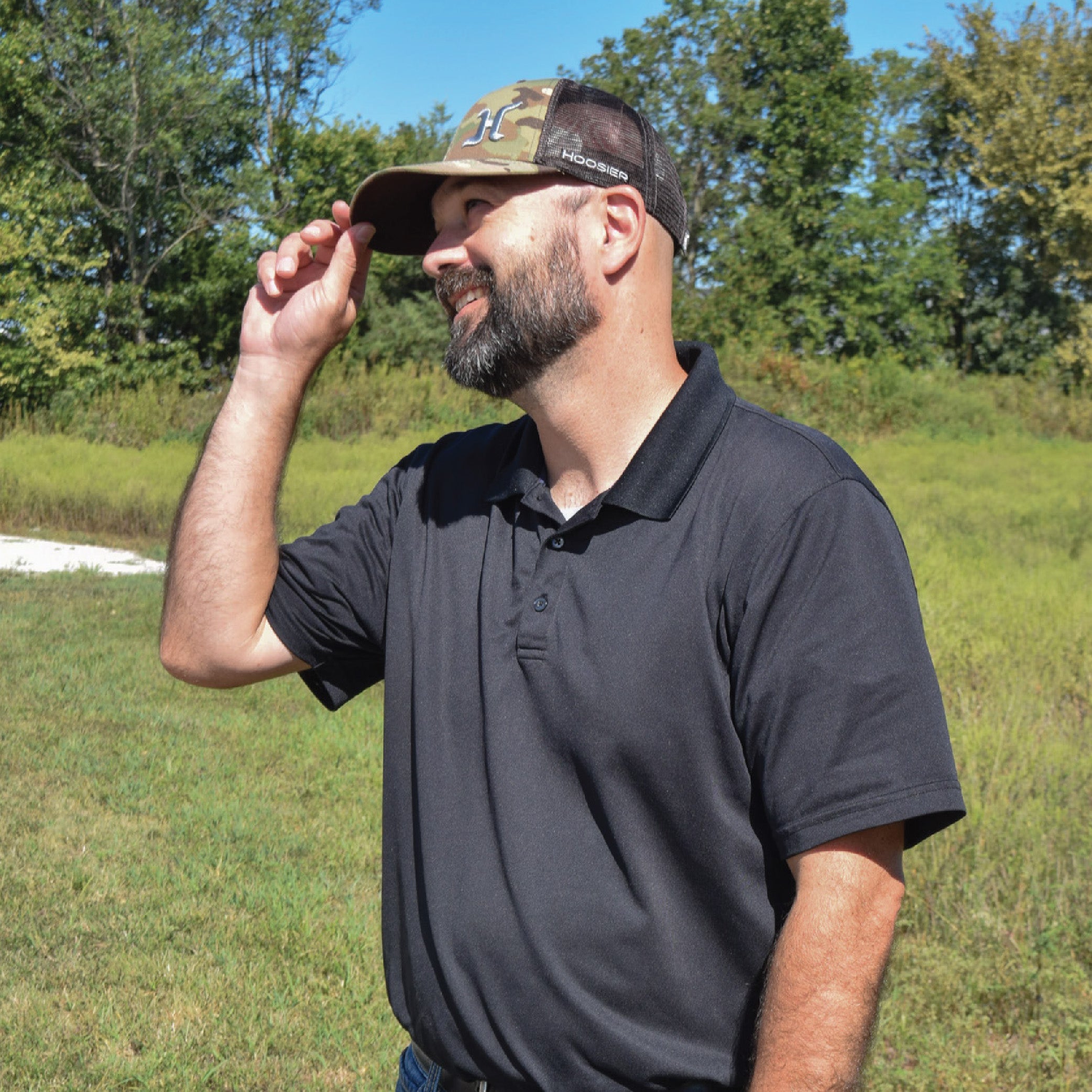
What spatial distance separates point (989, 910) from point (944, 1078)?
0.85m

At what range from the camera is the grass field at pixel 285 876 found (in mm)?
3740

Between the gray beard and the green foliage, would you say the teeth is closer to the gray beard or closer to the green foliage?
the gray beard

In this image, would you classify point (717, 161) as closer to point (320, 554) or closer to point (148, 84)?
point (148, 84)

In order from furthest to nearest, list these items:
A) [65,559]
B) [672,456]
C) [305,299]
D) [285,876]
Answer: [65,559], [285,876], [305,299], [672,456]

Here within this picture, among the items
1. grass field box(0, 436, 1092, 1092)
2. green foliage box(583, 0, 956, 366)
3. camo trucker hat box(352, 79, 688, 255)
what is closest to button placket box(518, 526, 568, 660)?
camo trucker hat box(352, 79, 688, 255)

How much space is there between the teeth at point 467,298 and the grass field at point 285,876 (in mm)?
2721

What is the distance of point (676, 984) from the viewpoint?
1.49 metres

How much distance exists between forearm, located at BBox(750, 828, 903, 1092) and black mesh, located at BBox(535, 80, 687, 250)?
0.99m

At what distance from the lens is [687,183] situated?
3356 cm

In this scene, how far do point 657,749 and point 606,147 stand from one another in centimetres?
88

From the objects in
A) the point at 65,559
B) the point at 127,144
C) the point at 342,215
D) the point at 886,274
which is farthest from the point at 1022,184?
the point at 342,215

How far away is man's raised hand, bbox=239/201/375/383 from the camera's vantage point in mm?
2078

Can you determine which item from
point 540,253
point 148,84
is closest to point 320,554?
point 540,253

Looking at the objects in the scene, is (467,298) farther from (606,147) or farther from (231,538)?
(231,538)
